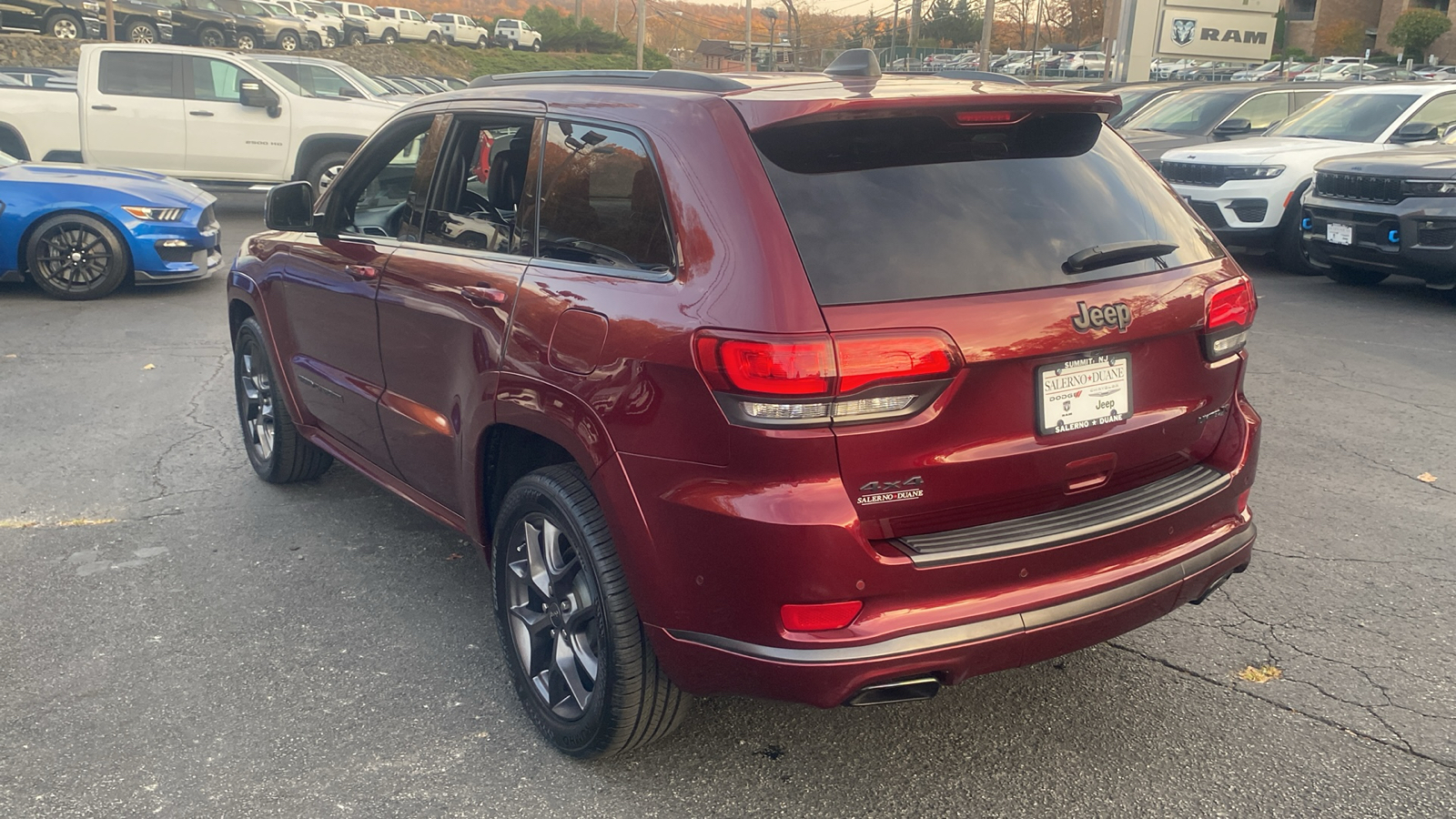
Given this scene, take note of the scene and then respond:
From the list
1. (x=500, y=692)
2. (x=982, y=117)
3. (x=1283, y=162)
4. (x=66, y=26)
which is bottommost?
(x=500, y=692)

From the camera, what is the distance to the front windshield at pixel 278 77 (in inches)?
547

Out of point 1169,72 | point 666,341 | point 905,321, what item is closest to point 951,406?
point 905,321

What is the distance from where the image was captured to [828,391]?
7.77 feet

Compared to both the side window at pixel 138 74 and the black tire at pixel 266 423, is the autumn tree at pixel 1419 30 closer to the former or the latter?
the side window at pixel 138 74

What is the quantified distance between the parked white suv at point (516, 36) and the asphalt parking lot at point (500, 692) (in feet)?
189

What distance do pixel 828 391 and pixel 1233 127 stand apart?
1169 cm

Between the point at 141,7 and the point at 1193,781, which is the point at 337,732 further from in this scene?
the point at 141,7

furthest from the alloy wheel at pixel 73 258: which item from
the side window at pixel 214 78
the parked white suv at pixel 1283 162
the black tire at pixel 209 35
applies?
the black tire at pixel 209 35

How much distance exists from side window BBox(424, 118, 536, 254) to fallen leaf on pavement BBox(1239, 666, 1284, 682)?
2458 millimetres

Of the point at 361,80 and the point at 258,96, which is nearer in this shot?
the point at 258,96

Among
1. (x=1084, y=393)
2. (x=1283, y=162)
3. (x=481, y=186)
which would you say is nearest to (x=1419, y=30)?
(x=1283, y=162)

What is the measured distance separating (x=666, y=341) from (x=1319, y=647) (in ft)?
7.90

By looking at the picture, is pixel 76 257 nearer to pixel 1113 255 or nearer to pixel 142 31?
pixel 1113 255

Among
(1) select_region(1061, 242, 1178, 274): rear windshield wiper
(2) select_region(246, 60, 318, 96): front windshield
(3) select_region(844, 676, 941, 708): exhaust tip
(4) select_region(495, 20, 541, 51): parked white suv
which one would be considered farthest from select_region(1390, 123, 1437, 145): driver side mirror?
(4) select_region(495, 20, 541, 51): parked white suv
